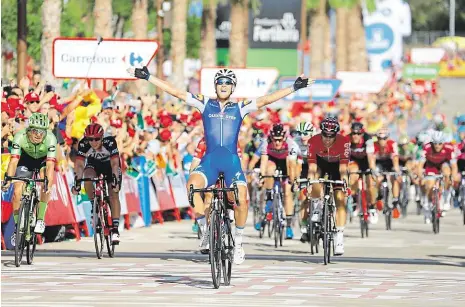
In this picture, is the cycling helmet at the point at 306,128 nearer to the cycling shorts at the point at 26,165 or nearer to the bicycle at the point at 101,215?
the bicycle at the point at 101,215

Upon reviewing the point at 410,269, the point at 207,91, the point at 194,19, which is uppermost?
the point at 194,19

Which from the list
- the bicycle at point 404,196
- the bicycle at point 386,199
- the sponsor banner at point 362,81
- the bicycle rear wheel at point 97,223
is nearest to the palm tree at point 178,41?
the sponsor banner at point 362,81

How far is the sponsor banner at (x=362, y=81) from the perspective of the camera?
4931 centimetres

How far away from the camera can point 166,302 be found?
1484 centimetres

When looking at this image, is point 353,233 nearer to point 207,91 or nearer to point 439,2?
point 207,91

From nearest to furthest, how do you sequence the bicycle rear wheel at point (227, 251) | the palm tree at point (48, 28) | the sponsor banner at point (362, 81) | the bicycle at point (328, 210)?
the bicycle rear wheel at point (227, 251) < the bicycle at point (328, 210) < the palm tree at point (48, 28) < the sponsor banner at point (362, 81)

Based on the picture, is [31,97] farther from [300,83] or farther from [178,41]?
[178,41]

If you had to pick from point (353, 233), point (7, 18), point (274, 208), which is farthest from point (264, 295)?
point (7, 18)

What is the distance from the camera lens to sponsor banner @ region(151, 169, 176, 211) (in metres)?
29.2

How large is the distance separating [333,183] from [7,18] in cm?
2442

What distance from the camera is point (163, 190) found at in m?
29.7

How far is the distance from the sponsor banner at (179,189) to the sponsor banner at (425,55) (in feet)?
192

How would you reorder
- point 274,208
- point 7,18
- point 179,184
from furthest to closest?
point 7,18, point 179,184, point 274,208

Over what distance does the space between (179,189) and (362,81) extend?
2007 centimetres
